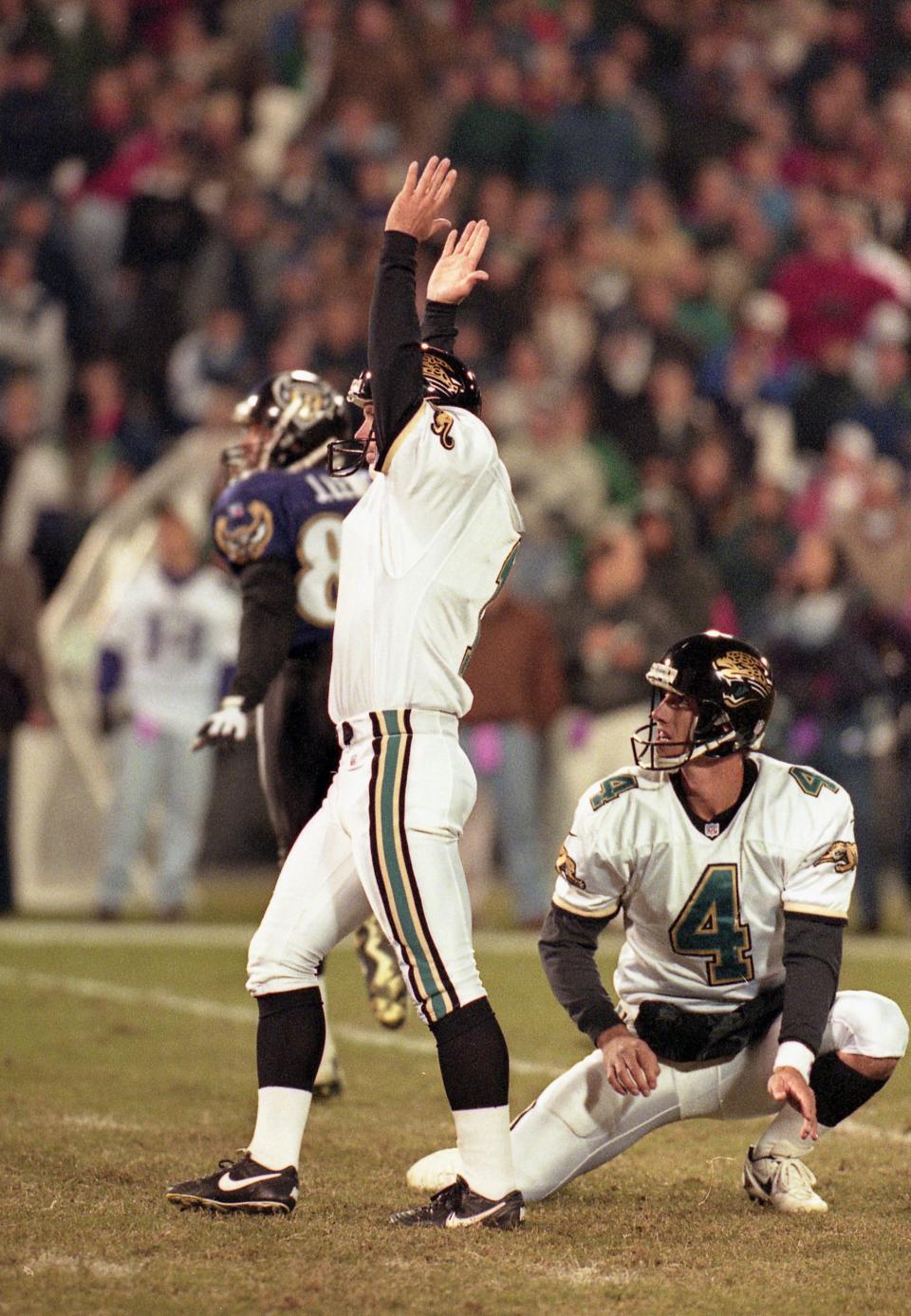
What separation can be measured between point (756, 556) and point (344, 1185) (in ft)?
22.2

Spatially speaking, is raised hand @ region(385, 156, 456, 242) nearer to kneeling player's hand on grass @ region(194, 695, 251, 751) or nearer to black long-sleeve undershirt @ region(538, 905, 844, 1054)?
black long-sleeve undershirt @ region(538, 905, 844, 1054)

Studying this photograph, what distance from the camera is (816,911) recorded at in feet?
13.5

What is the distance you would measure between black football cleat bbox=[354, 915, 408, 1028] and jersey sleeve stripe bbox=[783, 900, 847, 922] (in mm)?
1694

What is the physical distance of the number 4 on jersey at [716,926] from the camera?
420 cm

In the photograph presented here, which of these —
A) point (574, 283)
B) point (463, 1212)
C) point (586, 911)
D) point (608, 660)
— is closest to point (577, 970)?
point (586, 911)

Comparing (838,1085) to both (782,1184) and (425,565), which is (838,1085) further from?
(425,565)

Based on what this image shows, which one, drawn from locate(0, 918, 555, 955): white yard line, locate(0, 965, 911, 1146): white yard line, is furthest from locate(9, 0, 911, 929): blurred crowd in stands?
locate(0, 965, 911, 1146): white yard line

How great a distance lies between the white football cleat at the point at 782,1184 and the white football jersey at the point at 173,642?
606 cm

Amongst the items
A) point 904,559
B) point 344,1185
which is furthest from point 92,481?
point 344,1185

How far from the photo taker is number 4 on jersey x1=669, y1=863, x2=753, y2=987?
4.20 meters


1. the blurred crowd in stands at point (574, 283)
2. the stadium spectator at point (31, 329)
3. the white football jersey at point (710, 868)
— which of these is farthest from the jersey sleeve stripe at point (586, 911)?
the stadium spectator at point (31, 329)

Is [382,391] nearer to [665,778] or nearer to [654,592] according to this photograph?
→ [665,778]

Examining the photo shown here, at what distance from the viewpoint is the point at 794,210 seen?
13750mm

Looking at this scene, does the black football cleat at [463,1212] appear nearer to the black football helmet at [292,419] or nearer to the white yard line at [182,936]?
the black football helmet at [292,419]
